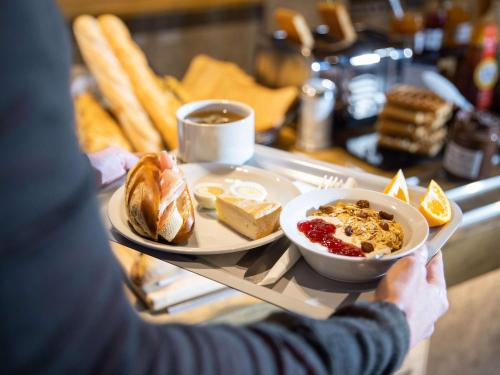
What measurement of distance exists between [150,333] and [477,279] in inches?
44.0

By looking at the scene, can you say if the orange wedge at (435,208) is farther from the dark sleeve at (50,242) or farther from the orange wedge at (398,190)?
the dark sleeve at (50,242)

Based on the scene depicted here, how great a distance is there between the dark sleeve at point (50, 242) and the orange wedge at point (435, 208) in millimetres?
436

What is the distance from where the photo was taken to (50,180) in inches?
14.3

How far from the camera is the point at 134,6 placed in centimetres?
191

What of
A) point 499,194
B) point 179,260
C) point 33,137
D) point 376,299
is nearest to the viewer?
point 33,137

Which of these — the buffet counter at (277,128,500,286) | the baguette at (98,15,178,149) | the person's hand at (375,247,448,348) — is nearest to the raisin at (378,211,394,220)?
the person's hand at (375,247,448,348)

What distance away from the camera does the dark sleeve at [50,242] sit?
1.15 ft

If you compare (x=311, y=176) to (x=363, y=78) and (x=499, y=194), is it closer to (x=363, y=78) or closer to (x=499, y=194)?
(x=499, y=194)

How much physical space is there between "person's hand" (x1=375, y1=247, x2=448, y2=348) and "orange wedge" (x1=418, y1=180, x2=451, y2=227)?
0.14 metres

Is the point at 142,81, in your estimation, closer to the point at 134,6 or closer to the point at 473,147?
the point at 134,6

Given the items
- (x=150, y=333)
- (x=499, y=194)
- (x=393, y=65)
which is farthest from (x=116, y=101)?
(x=150, y=333)

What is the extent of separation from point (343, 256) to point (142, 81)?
109 cm

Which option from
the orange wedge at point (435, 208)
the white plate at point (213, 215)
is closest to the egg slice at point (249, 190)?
the white plate at point (213, 215)

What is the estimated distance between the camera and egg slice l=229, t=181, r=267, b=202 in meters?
0.84
